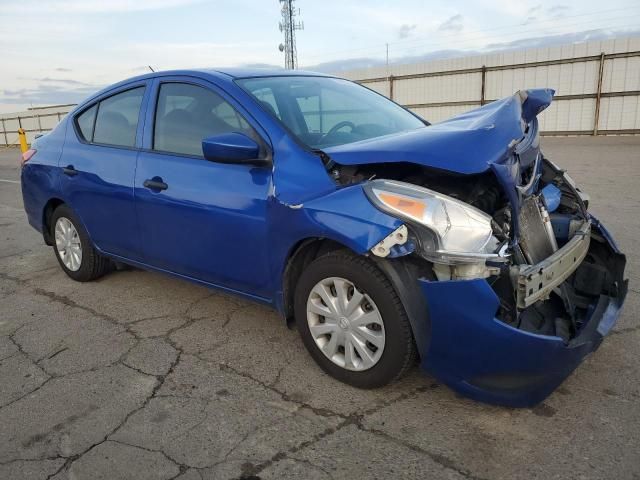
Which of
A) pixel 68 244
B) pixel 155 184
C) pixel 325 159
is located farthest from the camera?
pixel 68 244

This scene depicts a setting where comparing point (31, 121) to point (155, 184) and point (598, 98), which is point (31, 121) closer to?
point (598, 98)

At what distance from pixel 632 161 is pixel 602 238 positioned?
9217mm

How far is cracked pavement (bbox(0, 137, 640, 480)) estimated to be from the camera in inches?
88.0

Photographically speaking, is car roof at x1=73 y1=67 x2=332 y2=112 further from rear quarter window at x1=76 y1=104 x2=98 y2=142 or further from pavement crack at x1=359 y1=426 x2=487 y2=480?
pavement crack at x1=359 y1=426 x2=487 y2=480

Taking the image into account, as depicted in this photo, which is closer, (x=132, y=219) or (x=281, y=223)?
(x=281, y=223)

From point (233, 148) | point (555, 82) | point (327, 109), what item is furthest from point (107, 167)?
point (555, 82)

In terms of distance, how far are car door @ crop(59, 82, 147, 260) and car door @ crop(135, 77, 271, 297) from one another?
0.52 feet

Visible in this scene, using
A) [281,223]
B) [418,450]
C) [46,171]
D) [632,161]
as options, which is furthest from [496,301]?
[632,161]

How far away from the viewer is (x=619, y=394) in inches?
104

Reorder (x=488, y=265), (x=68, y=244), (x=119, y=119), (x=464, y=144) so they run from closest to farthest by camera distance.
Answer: (x=488, y=265)
(x=464, y=144)
(x=119, y=119)
(x=68, y=244)

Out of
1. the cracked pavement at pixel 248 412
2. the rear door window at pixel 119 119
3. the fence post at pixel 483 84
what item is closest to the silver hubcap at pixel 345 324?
the cracked pavement at pixel 248 412

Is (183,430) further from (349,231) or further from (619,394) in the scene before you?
(619,394)

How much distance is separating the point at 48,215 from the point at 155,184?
6.25ft

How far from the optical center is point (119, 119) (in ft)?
13.4
